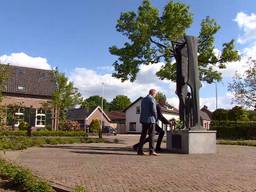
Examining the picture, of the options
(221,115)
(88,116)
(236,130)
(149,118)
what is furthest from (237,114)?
(149,118)

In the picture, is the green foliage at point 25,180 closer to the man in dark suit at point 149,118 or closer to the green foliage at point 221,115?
the man in dark suit at point 149,118

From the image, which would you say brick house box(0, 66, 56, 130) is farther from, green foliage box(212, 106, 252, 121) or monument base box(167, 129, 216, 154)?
monument base box(167, 129, 216, 154)

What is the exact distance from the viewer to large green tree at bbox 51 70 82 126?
152 feet

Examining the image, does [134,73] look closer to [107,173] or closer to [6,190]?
[107,173]

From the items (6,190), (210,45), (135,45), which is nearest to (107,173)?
(6,190)

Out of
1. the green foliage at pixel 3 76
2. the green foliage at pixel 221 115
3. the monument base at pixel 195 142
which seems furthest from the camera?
the green foliage at pixel 221 115

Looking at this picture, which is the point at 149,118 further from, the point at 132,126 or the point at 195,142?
the point at 132,126

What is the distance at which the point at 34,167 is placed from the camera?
29.9 feet

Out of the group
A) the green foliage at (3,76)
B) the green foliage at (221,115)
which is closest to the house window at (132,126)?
the green foliage at (221,115)

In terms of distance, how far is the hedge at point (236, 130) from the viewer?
39125 mm

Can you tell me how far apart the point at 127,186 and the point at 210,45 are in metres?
22.9

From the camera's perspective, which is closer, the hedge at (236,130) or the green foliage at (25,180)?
the green foliage at (25,180)

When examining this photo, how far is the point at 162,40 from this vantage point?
2731cm

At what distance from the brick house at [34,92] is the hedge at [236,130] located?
64.6 feet
